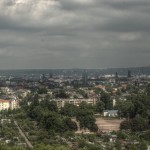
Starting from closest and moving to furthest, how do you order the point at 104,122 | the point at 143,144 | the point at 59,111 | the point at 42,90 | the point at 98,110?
the point at 143,144 < the point at 104,122 < the point at 59,111 < the point at 98,110 < the point at 42,90

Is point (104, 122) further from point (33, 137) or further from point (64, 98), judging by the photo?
point (64, 98)

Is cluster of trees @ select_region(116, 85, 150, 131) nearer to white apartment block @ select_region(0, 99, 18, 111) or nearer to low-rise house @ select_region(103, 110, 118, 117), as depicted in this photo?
low-rise house @ select_region(103, 110, 118, 117)

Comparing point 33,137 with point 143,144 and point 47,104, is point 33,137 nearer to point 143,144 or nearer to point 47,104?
point 143,144

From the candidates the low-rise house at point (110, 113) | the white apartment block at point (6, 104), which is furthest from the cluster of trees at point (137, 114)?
the white apartment block at point (6, 104)

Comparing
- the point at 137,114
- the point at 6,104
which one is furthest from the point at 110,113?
the point at 6,104

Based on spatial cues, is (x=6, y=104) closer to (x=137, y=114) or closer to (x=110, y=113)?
(x=110, y=113)

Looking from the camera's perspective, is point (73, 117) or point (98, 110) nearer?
point (73, 117)

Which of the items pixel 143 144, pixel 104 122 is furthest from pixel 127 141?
pixel 104 122

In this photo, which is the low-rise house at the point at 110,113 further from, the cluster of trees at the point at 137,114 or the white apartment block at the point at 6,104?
the white apartment block at the point at 6,104

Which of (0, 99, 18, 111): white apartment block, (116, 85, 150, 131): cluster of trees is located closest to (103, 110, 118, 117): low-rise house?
(116, 85, 150, 131): cluster of trees

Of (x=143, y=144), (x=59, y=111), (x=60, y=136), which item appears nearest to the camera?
(x=143, y=144)
